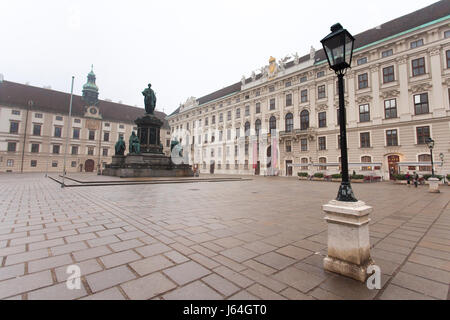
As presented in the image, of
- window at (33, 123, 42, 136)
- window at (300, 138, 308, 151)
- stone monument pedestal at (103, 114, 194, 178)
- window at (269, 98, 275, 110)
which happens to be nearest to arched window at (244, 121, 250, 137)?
window at (269, 98, 275, 110)

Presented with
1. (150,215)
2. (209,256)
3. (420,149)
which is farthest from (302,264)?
(420,149)

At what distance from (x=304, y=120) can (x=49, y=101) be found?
175ft

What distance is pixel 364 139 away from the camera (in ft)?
85.5

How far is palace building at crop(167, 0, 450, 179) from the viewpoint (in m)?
21.7

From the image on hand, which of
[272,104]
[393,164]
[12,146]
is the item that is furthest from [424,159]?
[12,146]

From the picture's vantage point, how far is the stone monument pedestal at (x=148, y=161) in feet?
60.4

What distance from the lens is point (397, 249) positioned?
3232 millimetres

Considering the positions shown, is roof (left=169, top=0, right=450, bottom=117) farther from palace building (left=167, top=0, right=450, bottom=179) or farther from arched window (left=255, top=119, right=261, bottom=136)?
arched window (left=255, top=119, right=261, bottom=136)

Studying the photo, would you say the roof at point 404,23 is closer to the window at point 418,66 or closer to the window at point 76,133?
the window at point 418,66

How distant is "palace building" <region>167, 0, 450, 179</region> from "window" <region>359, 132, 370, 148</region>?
0.36 feet

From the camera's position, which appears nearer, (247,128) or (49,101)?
(247,128)

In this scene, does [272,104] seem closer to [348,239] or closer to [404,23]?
[404,23]
